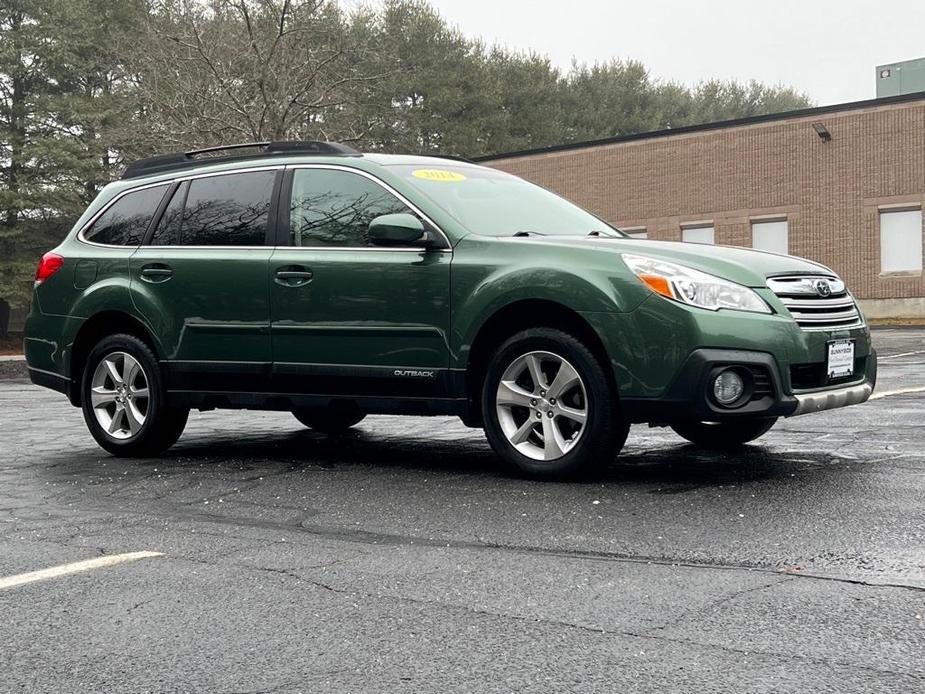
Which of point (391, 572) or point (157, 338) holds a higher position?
point (157, 338)

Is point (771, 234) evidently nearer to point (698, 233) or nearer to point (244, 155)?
point (698, 233)

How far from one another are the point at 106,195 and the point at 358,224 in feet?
7.92

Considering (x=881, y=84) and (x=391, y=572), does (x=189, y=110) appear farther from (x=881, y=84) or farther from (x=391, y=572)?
(x=391, y=572)

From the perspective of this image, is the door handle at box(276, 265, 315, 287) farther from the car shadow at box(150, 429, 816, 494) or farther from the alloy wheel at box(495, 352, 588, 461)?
the alloy wheel at box(495, 352, 588, 461)

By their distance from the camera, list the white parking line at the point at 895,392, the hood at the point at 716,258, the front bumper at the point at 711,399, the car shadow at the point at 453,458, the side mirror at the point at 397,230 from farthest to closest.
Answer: the white parking line at the point at 895,392
the side mirror at the point at 397,230
the car shadow at the point at 453,458
the hood at the point at 716,258
the front bumper at the point at 711,399

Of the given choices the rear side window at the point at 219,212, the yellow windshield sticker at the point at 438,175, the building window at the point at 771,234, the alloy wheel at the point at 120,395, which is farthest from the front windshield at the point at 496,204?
the building window at the point at 771,234

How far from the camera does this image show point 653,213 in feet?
125

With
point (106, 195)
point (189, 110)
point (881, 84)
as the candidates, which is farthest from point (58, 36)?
point (106, 195)

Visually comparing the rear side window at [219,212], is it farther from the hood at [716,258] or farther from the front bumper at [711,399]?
the front bumper at [711,399]

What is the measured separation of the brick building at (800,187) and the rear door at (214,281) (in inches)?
1121

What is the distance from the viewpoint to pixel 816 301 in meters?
6.33

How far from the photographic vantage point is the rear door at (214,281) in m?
7.35

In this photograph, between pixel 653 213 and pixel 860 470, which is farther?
pixel 653 213

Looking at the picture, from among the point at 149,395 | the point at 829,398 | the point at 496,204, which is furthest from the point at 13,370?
the point at 829,398
